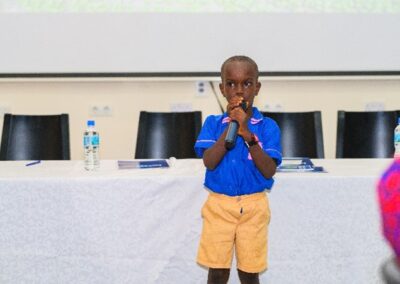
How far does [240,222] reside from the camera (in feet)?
5.56

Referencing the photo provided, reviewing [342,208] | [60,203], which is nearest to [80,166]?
[60,203]

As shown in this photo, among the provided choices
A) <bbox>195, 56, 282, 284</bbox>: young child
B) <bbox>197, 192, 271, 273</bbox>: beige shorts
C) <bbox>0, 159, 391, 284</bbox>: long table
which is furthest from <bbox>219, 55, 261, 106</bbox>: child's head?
<bbox>0, 159, 391, 284</bbox>: long table

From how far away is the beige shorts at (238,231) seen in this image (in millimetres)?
1674

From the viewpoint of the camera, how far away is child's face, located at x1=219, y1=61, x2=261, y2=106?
5.26 feet

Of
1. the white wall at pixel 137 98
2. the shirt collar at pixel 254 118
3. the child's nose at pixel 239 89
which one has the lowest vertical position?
the shirt collar at pixel 254 118

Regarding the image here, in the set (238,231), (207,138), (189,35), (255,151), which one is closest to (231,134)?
(255,151)

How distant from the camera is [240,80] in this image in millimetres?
1609

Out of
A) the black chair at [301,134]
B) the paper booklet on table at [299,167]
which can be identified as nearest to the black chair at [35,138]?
the black chair at [301,134]

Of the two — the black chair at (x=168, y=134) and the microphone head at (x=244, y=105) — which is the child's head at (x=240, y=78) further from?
the black chair at (x=168, y=134)

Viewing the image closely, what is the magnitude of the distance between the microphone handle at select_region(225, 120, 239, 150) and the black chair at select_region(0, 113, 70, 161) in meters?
1.79

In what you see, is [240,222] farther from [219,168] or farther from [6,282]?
[6,282]

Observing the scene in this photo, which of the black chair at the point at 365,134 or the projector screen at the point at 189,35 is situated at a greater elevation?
the projector screen at the point at 189,35

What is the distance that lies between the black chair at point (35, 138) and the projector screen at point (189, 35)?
61cm

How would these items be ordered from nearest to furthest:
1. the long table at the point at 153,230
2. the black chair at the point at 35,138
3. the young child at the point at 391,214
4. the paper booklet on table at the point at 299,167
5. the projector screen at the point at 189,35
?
1. the young child at the point at 391,214
2. the long table at the point at 153,230
3. the paper booklet on table at the point at 299,167
4. the black chair at the point at 35,138
5. the projector screen at the point at 189,35
